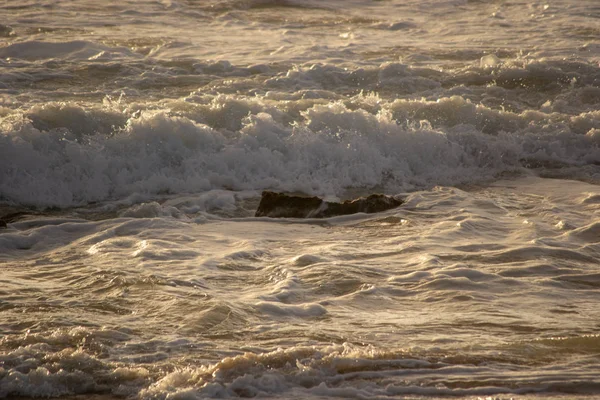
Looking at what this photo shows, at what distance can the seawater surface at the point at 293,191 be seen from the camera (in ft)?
14.6

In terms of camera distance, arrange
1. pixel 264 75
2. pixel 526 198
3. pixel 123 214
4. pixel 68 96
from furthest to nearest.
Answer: pixel 264 75 → pixel 68 96 → pixel 526 198 → pixel 123 214

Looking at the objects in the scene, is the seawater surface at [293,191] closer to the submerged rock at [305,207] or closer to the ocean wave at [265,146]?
the ocean wave at [265,146]

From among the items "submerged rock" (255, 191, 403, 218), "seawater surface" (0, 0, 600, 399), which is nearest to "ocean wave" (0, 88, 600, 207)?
"seawater surface" (0, 0, 600, 399)

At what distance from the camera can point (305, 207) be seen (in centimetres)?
750

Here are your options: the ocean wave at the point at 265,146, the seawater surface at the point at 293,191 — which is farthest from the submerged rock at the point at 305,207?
the ocean wave at the point at 265,146

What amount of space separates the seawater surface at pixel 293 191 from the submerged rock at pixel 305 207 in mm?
138

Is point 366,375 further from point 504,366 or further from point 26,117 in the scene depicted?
point 26,117

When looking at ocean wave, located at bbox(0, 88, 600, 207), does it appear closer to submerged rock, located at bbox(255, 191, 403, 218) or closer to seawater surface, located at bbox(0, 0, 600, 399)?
seawater surface, located at bbox(0, 0, 600, 399)

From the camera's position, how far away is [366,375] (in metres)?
4.34

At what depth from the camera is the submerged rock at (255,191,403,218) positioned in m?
7.46

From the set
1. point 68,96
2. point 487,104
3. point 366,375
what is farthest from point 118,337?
point 487,104

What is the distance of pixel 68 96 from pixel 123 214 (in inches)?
146

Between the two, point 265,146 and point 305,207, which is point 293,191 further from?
point 305,207

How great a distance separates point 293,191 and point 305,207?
4.24ft
